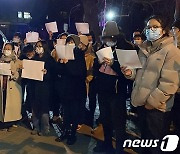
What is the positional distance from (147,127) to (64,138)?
199 cm

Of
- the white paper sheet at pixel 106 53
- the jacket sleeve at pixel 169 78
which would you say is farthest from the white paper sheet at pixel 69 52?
the jacket sleeve at pixel 169 78

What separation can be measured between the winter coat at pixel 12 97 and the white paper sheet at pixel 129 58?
238cm

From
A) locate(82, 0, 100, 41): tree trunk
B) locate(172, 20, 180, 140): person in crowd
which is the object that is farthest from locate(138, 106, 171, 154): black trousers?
locate(82, 0, 100, 41): tree trunk

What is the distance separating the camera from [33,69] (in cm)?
520

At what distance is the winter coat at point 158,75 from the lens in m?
3.36

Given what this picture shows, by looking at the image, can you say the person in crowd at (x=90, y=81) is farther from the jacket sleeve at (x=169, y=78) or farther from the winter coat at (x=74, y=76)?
the jacket sleeve at (x=169, y=78)

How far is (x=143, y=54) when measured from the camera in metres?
3.71

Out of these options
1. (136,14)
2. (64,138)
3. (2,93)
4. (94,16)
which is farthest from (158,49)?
(136,14)

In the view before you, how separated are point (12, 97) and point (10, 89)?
161 millimetres

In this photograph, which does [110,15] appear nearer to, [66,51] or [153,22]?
[66,51]

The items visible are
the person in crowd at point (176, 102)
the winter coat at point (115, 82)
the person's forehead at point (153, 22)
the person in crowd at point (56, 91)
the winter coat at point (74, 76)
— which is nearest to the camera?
the person's forehead at point (153, 22)

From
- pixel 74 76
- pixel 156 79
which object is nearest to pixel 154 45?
pixel 156 79

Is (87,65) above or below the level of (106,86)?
above

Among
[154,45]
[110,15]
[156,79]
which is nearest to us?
[156,79]
